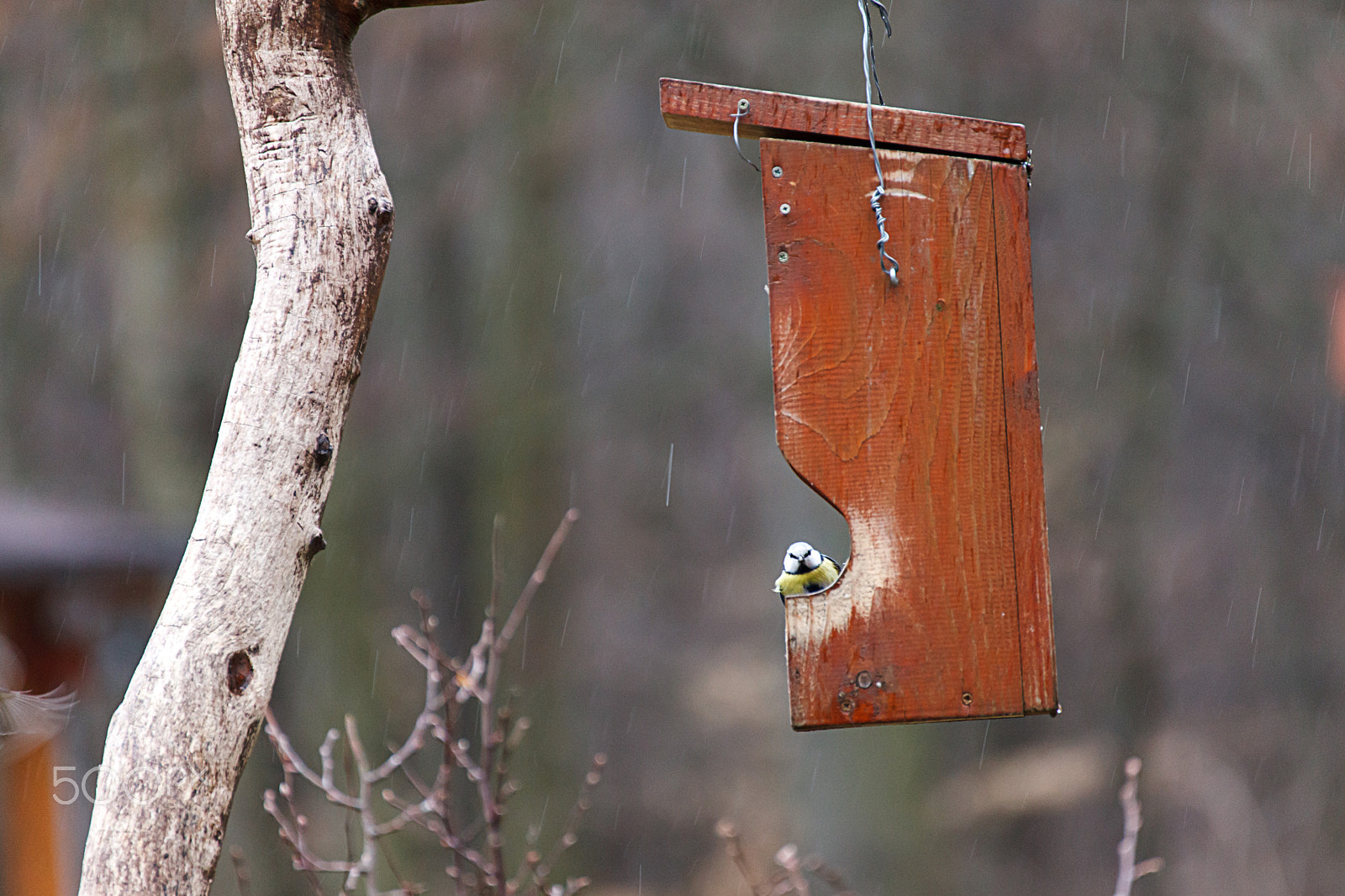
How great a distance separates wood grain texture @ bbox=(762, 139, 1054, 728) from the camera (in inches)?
73.8

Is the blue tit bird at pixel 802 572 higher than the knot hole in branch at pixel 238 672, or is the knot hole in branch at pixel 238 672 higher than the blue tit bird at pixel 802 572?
the blue tit bird at pixel 802 572

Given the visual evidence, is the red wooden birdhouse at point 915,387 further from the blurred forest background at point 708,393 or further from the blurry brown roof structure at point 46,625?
the blurred forest background at point 708,393

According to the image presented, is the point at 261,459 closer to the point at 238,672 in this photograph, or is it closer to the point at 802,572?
the point at 238,672

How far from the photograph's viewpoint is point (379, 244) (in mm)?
1863

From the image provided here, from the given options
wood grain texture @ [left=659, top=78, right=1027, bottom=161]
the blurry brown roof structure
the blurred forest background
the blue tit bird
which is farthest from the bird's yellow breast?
the blurred forest background

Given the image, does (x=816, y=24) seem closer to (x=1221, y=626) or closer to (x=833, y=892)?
(x=833, y=892)

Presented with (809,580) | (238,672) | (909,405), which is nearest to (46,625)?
(238,672)

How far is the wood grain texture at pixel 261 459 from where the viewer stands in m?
1.64

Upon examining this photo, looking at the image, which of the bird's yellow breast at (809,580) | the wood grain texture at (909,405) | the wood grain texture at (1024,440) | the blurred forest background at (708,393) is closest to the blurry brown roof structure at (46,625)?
the blurred forest background at (708,393)

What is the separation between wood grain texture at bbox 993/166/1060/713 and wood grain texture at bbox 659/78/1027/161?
53 mm

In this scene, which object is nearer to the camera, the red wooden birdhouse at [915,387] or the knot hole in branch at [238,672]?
the knot hole in branch at [238,672]

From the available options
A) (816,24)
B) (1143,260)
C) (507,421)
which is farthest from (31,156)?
(1143,260)

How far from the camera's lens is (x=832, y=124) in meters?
1.91

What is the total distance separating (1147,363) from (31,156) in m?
5.88
